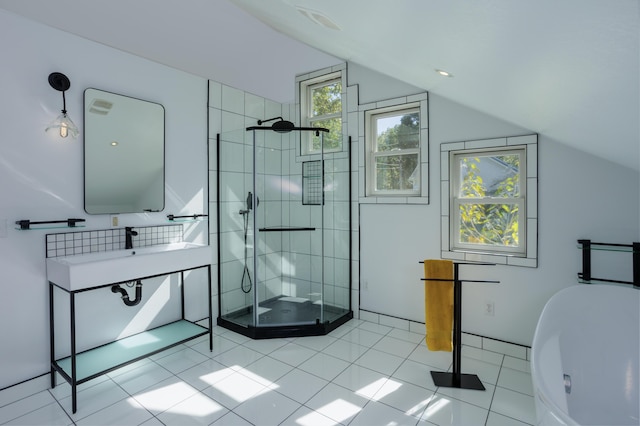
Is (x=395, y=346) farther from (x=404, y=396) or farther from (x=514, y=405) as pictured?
(x=514, y=405)

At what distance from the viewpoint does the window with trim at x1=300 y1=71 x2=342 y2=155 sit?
3.63 m

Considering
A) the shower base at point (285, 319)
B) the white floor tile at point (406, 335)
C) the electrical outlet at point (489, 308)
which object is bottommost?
the white floor tile at point (406, 335)

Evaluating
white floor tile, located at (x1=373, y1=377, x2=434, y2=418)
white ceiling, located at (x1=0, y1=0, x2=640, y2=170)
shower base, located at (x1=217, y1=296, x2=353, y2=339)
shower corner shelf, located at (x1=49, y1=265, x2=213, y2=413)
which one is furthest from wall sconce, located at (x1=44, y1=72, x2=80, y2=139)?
→ white floor tile, located at (x1=373, y1=377, x2=434, y2=418)

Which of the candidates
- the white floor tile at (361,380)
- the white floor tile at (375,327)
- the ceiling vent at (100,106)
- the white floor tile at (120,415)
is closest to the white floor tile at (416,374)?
the white floor tile at (361,380)

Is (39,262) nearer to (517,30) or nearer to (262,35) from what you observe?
(262,35)

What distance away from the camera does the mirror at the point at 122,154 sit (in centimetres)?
249

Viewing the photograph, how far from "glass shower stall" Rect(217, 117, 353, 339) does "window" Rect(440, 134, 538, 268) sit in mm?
1060

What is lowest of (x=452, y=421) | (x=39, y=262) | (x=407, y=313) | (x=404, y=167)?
(x=452, y=421)

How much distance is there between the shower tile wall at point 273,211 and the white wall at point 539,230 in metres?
0.33

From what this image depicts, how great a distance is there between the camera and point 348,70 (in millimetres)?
3566

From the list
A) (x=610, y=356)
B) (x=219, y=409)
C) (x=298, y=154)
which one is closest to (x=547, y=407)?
(x=610, y=356)

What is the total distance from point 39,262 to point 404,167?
9.98 ft

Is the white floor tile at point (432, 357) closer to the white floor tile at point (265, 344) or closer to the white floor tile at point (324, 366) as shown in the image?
the white floor tile at point (324, 366)

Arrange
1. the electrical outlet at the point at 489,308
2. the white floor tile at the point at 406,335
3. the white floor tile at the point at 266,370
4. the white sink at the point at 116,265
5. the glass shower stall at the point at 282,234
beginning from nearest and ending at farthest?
the white sink at the point at 116,265 < the white floor tile at the point at 266,370 < the electrical outlet at the point at 489,308 < the white floor tile at the point at 406,335 < the glass shower stall at the point at 282,234
